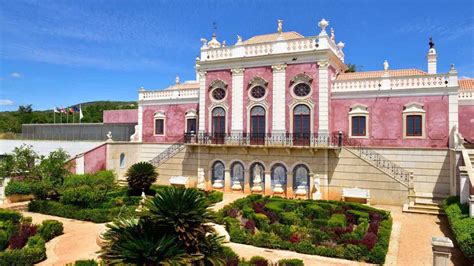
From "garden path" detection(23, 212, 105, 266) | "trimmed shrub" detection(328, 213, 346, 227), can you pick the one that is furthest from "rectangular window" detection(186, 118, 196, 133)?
"trimmed shrub" detection(328, 213, 346, 227)

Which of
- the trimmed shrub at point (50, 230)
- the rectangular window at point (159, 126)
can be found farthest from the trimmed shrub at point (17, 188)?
the rectangular window at point (159, 126)

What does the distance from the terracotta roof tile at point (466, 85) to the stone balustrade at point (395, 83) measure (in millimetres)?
2785

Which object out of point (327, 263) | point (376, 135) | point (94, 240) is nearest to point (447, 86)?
point (376, 135)

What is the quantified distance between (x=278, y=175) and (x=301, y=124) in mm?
3887

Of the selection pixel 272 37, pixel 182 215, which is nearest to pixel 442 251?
pixel 182 215

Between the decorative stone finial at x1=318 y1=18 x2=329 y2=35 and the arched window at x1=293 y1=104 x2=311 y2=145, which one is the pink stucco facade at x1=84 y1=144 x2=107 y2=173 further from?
the decorative stone finial at x1=318 y1=18 x2=329 y2=35

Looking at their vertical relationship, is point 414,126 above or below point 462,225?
above

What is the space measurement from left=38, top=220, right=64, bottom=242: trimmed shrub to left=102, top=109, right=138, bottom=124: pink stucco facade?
20607 mm

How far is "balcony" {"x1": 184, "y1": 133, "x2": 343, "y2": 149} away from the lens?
23.4 meters

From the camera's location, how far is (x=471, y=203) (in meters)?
13.9

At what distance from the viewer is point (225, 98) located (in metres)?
26.9

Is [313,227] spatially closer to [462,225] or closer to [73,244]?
[462,225]

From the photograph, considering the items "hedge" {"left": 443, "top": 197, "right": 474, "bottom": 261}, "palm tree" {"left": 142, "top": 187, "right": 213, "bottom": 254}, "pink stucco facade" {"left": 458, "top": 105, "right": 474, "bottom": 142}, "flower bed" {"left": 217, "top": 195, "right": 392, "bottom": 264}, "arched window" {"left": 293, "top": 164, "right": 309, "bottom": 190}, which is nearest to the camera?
"palm tree" {"left": 142, "top": 187, "right": 213, "bottom": 254}

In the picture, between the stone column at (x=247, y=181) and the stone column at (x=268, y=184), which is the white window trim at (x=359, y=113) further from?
the stone column at (x=247, y=181)
